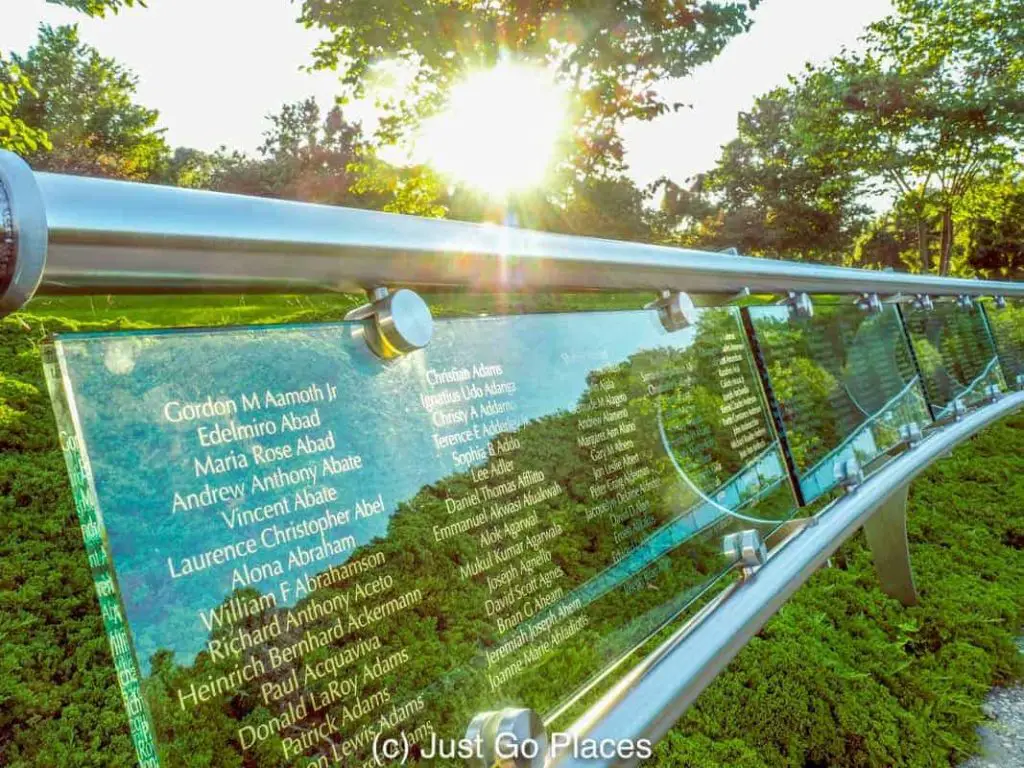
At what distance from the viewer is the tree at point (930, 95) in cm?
1576

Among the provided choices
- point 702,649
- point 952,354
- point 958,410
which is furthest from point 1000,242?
point 702,649

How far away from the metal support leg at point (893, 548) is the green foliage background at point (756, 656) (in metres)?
0.08

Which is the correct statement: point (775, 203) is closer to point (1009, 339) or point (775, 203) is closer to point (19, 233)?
point (1009, 339)

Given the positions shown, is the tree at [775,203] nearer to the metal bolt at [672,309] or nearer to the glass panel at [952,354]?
the glass panel at [952,354]

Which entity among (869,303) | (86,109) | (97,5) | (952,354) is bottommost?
(952,354)

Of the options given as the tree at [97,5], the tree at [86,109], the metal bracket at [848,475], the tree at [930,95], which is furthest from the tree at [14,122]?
the tree at [86,109]

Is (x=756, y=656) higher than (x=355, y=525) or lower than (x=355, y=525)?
lower

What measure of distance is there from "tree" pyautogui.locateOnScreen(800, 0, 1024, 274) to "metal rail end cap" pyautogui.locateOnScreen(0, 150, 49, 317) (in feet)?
64.4

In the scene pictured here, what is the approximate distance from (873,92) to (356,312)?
19790 mm

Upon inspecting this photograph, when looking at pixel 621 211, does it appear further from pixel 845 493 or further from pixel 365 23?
pixel 845 493

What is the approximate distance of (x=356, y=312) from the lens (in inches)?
33.7

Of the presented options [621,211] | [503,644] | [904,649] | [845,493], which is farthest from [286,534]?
[621,211]

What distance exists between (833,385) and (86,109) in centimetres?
3845

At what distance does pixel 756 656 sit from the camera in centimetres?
262
